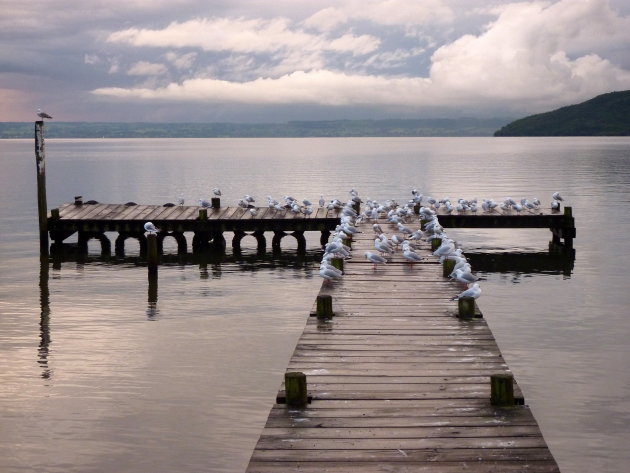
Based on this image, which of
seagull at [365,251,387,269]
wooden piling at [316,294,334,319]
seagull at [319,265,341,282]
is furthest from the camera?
seagull at [365,251,387,269]

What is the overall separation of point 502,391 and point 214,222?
24.9m

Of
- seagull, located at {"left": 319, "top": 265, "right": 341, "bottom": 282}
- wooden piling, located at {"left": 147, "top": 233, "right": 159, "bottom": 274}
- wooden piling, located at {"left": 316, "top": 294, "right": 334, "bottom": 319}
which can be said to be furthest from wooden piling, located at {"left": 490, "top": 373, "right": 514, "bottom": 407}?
wooden piling, located at {"left": 147, "top": 233, "right": 159, "bottom": 274}

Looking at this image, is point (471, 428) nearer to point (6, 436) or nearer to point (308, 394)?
point (308, 394)

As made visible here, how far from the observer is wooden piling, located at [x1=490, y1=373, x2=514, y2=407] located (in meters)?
10.7

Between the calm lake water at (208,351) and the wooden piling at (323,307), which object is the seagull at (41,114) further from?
the wooden piling at (323,307)

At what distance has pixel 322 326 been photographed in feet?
49.9

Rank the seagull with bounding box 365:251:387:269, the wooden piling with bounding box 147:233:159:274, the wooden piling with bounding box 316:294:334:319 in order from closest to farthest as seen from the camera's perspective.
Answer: the wooden piling with bounding box 316:294:334:319, the seagull with bounding box 365:251:387:269, the wooden piling with bounding box 147:233:159:274

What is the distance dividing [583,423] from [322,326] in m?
4.99

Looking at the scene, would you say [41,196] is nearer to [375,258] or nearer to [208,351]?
[208,351]

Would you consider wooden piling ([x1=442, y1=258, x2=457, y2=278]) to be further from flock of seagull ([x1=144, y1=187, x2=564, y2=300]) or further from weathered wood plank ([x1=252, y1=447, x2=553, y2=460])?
weathered wood plank ([x1=252, y1=447, x2=553, y2=460])

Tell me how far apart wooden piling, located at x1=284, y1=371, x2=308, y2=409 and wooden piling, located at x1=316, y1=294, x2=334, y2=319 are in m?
4.82

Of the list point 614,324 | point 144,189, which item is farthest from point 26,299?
point 144,189

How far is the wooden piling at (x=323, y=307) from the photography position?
1566 centimetres

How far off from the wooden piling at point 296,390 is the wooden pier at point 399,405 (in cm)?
11
